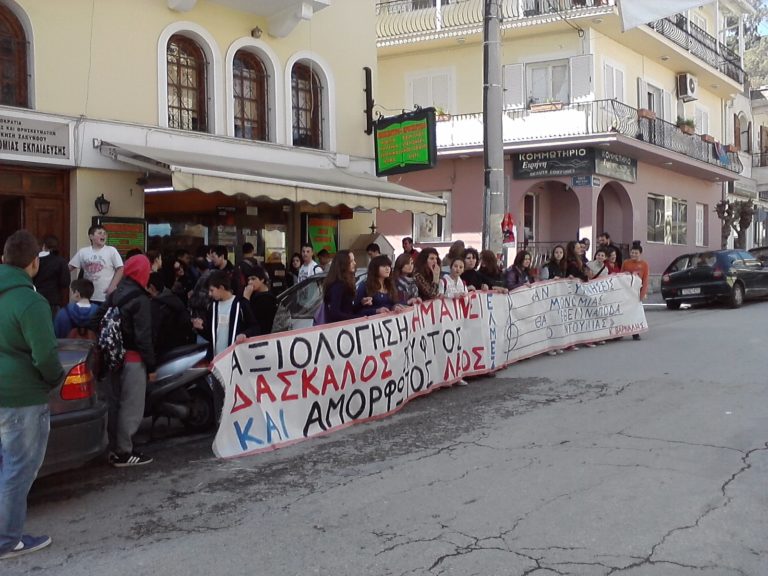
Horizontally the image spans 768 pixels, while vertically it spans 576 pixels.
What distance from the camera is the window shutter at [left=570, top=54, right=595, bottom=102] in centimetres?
2264

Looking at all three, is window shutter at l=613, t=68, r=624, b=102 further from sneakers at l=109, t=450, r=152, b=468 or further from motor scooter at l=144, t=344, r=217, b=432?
sneakers at l=109, t=450, r=152, b=468

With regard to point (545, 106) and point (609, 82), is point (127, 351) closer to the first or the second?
point (545, 106)

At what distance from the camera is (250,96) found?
1470 cm

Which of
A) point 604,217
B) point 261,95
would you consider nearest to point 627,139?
point 604,217

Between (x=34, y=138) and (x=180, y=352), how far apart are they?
17.5 feet

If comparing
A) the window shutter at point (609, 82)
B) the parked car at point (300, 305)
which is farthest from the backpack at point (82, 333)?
the window shutter at point (609, 82)

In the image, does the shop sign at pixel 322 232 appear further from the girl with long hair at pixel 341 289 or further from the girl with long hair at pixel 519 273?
the girl with long hair at pixel 341 289

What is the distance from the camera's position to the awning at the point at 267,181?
36.3ft

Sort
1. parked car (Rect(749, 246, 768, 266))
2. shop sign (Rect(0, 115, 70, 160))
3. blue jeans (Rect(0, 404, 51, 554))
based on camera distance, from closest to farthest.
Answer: blue jeans (Rect(0, 404, 51, 554))
shop sign (Rect(0, 115, 70, 160))
parked car (Rect(749, 246, 768, 266))

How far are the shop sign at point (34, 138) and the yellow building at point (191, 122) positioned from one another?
0.02 m

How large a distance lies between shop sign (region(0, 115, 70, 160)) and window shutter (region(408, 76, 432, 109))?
Result: 50.1ft

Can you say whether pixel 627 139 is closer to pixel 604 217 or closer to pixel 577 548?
pixel 604 217

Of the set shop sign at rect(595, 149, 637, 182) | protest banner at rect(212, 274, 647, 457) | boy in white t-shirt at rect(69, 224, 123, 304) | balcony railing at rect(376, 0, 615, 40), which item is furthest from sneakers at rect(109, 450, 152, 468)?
balcony railing at rect(376, 0, 615, 40)

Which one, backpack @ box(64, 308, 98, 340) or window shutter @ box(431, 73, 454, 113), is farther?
window shutter @ box(431, 73, 454, 113)
